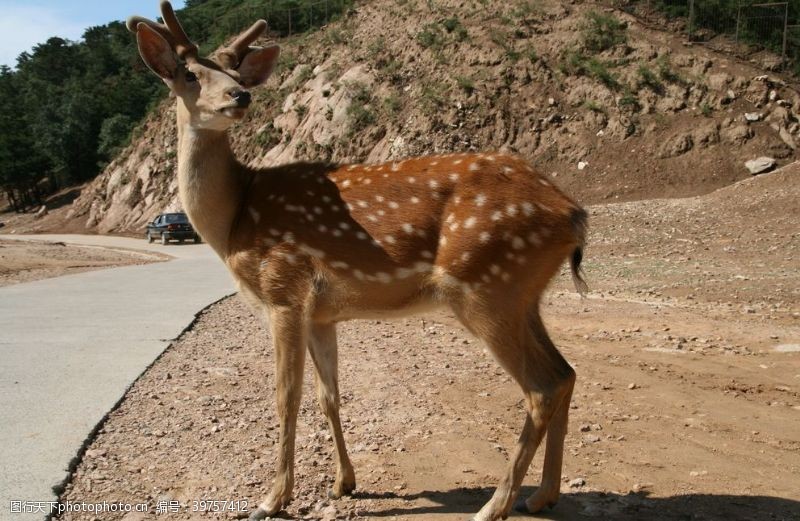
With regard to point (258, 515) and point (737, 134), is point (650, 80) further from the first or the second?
point (258, 515)

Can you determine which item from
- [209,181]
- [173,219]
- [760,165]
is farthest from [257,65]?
[173,219]

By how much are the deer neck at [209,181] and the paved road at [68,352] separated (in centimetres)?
194

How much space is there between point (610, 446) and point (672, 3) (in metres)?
33.6

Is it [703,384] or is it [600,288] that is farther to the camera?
[600,288]

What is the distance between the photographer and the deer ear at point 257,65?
5.70 m

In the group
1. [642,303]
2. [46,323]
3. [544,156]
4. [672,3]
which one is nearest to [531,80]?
[544,156]

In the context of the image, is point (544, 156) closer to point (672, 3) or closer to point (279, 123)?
point (672, 3)

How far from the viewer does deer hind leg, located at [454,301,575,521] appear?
432cm

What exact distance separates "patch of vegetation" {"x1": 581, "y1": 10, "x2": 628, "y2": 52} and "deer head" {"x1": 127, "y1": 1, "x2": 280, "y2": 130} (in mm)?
30128

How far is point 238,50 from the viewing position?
5.73 metres

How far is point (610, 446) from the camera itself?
5547mm

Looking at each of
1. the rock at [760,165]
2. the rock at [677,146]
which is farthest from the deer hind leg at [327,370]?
the rock at [677,146]

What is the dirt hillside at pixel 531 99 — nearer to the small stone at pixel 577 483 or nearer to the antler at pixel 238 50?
the antler at pixel 238 50

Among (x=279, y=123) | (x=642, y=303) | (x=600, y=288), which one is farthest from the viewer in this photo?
(x=279, y=123)
